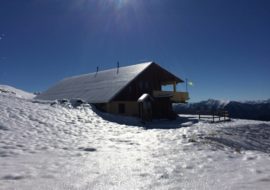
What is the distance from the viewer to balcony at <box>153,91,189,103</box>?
34.9 meters

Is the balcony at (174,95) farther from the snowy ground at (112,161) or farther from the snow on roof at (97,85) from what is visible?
the snowy ground at (112,161)

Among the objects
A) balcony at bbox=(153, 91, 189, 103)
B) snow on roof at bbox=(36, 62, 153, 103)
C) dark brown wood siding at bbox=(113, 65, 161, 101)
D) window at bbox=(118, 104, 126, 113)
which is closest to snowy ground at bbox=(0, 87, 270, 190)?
snow on roof at bbox=(36, 62, 153, 103)

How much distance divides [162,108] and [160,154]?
24.9 m

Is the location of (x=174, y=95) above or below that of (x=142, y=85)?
below

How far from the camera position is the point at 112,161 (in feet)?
28.1

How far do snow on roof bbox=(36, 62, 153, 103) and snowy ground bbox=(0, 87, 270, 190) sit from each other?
1680cm

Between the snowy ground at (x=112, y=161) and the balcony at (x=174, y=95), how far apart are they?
2068 centimetres

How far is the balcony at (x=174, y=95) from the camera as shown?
115 feet

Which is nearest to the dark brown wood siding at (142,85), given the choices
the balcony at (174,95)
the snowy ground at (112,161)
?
the balcony at (174,95)

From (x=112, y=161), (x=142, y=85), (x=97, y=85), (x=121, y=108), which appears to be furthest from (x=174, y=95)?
(x=112, y=161)

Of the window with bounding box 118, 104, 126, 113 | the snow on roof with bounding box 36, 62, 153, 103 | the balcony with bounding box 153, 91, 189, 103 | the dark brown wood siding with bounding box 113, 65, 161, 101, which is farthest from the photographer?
the balcony with bounding box 153, 91, 189, 103

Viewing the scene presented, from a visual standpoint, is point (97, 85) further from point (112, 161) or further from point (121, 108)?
point (112, 161)

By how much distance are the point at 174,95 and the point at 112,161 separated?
95.0 ft

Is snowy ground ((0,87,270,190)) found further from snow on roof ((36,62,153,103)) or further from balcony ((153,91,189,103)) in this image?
balcony ((153,91,189,103))
